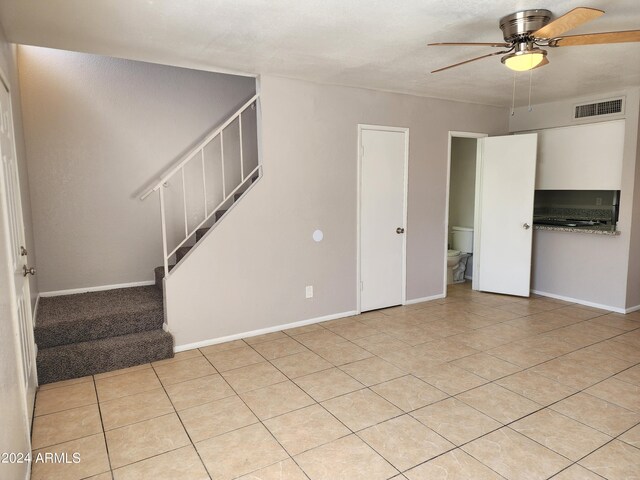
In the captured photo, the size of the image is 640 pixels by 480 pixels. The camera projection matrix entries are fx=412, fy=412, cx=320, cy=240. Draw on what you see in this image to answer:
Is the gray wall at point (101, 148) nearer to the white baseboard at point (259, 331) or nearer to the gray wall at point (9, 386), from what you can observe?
the white baseboard at point (259, 331)

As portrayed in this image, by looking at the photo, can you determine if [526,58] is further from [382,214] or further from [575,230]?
[575,230]

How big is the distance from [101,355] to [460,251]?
4.80 meters

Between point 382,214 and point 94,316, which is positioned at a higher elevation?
point 382,214

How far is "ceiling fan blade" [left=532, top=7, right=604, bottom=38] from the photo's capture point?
1.99 metres

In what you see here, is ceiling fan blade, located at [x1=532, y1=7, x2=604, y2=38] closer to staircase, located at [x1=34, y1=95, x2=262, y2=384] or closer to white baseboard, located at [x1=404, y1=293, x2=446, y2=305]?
staircase, located at [x1=34, y1=95, x2=262, y2=384]

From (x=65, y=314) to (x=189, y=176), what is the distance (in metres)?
1.84

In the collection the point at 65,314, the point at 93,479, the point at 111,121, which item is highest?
the point at 111,121

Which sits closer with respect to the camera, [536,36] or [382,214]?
[536,36]

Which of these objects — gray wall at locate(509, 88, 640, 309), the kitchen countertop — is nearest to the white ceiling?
gray wall at locate(509, 88, 640, 309)

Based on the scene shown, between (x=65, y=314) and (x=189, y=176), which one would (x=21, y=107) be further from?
(x=65, y=314)

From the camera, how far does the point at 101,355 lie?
10.5 feet

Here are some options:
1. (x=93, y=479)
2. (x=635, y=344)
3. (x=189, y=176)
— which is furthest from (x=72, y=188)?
(x=635, y=344)

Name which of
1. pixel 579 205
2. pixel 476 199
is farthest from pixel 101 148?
pixel 579 205

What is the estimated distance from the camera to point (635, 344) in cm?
370
